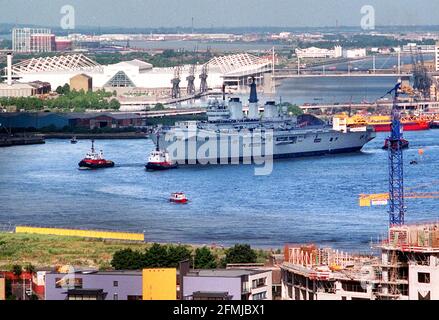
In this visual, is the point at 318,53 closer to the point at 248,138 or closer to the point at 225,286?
the point at 248,138

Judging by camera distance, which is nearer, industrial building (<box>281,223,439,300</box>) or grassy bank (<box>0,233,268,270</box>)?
industrial building (<box>281,223,439,300</box>)

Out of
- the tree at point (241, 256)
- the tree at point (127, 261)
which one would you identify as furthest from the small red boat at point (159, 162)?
the tree at point (127, 261)

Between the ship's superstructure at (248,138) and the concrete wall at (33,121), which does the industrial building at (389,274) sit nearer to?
the ship's superstructure at (248,138)

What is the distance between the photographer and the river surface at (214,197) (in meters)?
10.2

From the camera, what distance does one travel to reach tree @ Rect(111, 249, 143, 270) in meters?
6.26

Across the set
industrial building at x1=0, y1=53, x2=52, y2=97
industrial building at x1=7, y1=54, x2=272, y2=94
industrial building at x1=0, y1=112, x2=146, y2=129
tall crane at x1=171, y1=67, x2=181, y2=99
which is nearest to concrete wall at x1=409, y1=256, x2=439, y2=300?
industrial building at x1=0, y1=112, x2=146, y2=129

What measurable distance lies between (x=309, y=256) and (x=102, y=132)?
18108 millimetres

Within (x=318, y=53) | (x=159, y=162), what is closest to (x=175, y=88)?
(x=159, y=162)

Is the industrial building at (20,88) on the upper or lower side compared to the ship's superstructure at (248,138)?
upper

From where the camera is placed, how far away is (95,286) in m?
4.09

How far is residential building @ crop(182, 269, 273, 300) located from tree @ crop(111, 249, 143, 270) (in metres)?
1.76

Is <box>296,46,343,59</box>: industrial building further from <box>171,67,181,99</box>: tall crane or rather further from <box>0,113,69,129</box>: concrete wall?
<box>0,113,69,129</box>: concrete wall

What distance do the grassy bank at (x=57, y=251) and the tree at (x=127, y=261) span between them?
1.07ft

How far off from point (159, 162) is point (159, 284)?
44.5ft
